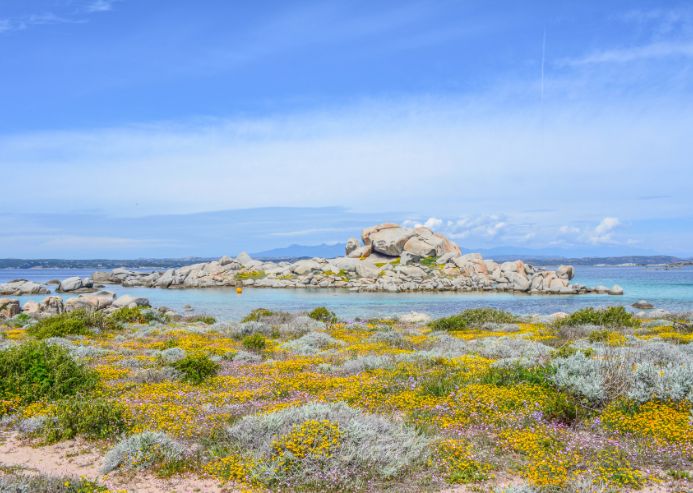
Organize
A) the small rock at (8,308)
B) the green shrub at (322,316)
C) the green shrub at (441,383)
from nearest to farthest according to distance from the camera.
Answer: the green shrub at (441,383) → the green shrub at (322,316) → the small rock at (8,308)

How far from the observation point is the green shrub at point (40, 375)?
36.3 ft

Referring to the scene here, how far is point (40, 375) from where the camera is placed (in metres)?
11.5

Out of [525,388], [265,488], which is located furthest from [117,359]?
[525,388]

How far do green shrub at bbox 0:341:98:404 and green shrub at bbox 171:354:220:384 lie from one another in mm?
2099

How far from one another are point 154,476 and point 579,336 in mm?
19306

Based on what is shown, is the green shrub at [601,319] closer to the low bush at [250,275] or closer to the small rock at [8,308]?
the small rock at [8,308]

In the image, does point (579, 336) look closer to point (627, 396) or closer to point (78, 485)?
point (627, 396)

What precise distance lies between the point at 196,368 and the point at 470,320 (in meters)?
19.4

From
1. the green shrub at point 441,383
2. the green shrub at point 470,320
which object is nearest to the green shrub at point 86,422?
the green shrub at point 441,383

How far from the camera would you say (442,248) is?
103 meters

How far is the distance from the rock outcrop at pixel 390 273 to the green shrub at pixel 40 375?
67451 mm

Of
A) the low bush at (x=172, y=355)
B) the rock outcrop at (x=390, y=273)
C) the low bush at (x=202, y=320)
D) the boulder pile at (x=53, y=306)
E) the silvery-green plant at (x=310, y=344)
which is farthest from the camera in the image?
the rock outcrop at (x=390, y=273)

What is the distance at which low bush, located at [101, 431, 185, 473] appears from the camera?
759 centimetres

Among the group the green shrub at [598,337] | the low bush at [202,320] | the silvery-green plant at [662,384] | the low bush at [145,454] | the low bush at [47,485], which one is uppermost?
A: the silvery-green plant at [662,384]
